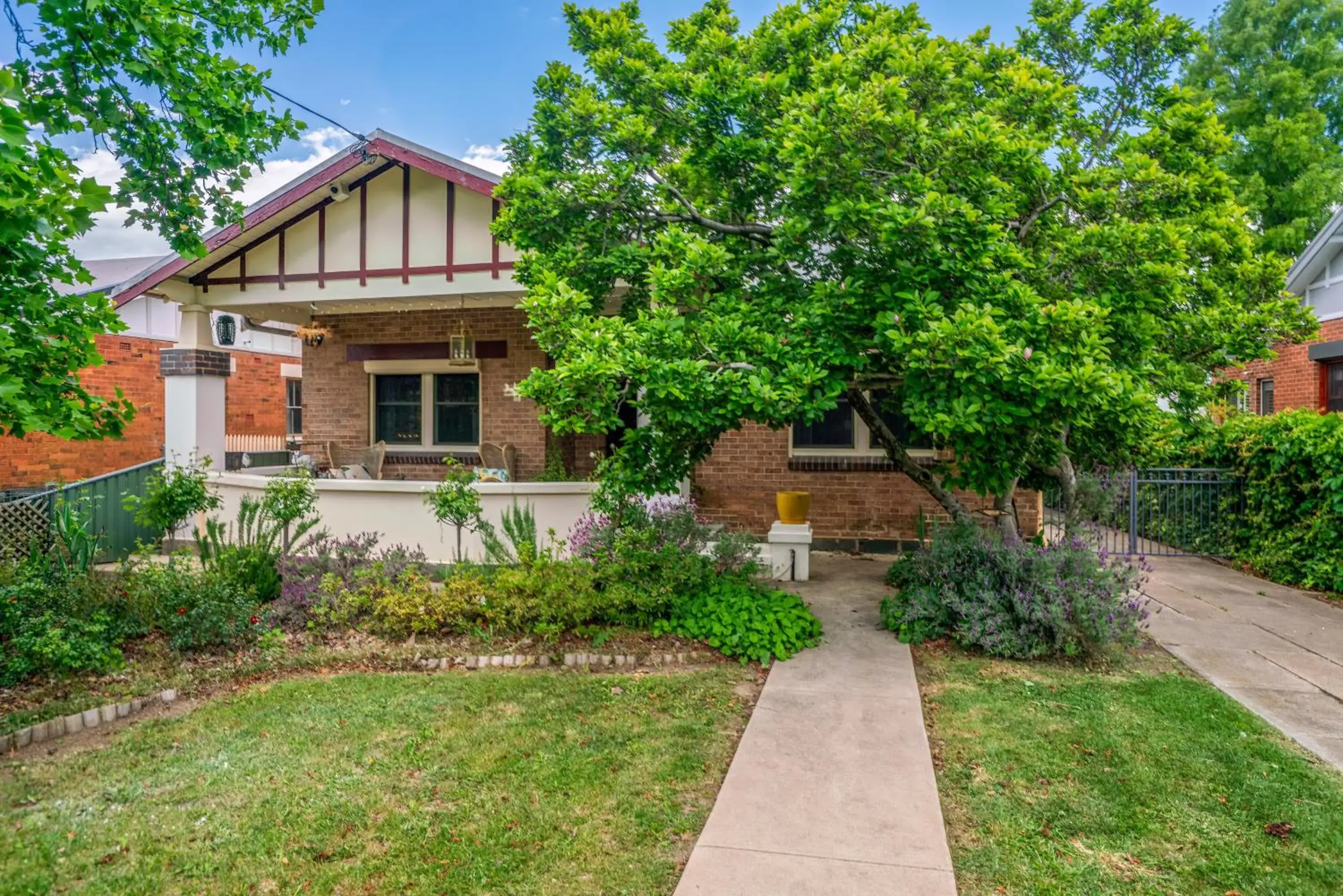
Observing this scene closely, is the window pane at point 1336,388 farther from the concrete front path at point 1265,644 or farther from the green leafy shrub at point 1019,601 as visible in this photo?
the green leafy shrub at point 1019,601

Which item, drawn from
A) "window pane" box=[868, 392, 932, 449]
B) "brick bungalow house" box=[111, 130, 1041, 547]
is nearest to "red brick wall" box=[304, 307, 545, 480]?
"brick bungalow house" box=[111, 130, 1041, 547]

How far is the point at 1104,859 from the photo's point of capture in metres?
3.13

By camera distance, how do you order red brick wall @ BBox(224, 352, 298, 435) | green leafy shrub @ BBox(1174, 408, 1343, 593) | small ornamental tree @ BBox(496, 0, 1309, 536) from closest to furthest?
small ornamental tree @ BBox(496, 0, 1309, 536) < green leafy shrub @ BBox(1174, 408, 1343, 593) < red brick wall @ BBox(224, 352, 298, 435)

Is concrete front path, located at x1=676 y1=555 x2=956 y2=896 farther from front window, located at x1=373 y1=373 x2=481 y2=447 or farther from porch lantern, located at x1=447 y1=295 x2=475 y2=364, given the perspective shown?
front window, located at x1=373 y1=373 x2=481 y2=447

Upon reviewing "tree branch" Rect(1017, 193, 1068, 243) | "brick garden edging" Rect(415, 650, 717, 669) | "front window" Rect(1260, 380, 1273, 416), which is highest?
"tree branch" Rect(1017, 193, 1068, 243)

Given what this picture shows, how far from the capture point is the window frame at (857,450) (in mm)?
9969

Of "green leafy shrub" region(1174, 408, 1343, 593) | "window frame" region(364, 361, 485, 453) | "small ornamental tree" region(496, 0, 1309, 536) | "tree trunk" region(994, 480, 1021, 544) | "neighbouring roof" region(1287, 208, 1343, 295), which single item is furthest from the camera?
"neighbouring roof" region(1287, 208, 1343, 295)

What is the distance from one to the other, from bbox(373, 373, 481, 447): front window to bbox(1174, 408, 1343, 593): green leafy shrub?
936 centimetres

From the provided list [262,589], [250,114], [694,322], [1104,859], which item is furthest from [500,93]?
[1104,859]

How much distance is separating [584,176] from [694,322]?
1975 mm

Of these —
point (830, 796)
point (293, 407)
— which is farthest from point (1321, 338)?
point (293, 407)

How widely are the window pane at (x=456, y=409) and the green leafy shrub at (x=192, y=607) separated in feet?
18.7

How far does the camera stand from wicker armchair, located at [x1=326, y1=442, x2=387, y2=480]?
37.5 feet

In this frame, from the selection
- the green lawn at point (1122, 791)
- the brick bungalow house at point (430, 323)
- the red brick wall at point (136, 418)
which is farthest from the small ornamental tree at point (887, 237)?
the red brick wall at point (136, 418)
